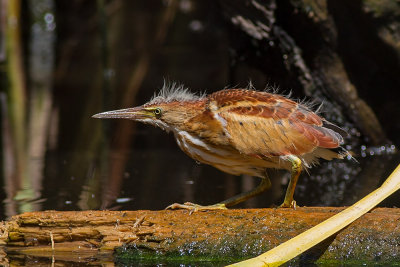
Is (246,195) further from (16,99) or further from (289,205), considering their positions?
(16,99)

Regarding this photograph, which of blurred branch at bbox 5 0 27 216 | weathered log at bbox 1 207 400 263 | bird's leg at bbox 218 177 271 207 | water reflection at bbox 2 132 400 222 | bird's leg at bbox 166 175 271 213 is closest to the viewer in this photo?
weathered log at bbox 1 207 400 263

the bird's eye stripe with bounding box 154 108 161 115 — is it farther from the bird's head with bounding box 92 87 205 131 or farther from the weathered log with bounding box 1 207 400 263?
the weathered log with bounding box 1 207 400 263

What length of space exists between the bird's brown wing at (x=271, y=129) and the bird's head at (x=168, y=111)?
168 mm

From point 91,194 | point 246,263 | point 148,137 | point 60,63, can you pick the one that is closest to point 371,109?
point 148,137

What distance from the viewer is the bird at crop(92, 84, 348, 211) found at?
444 centimetres

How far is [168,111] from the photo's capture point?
461cm

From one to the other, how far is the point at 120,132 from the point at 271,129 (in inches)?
174

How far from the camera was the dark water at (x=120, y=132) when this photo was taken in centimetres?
587

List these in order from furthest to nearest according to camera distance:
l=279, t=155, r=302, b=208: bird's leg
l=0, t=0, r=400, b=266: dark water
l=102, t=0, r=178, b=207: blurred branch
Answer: l=102, t=0, r=178, b=207: blurred branch → l=0, t=0, r=400, b=266: dark water → l=279, t=155, r=302, b=208: bird's leg

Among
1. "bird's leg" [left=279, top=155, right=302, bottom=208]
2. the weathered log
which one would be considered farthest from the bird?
the weathered log

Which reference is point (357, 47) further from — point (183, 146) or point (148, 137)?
point (183, 146)

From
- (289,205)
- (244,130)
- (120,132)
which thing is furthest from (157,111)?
(120,132)

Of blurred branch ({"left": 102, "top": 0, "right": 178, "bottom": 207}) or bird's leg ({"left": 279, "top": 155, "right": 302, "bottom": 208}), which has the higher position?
bird's leg ({"left": 279, "top": 155, "right": 302, "bottom": 208})

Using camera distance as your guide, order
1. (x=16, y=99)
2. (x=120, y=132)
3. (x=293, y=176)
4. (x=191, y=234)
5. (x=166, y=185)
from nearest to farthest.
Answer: (x=191, y=234)
(x=293, y=176)
(x=166, y=185)
(x=120, y=132)
(x=16, y=99)
